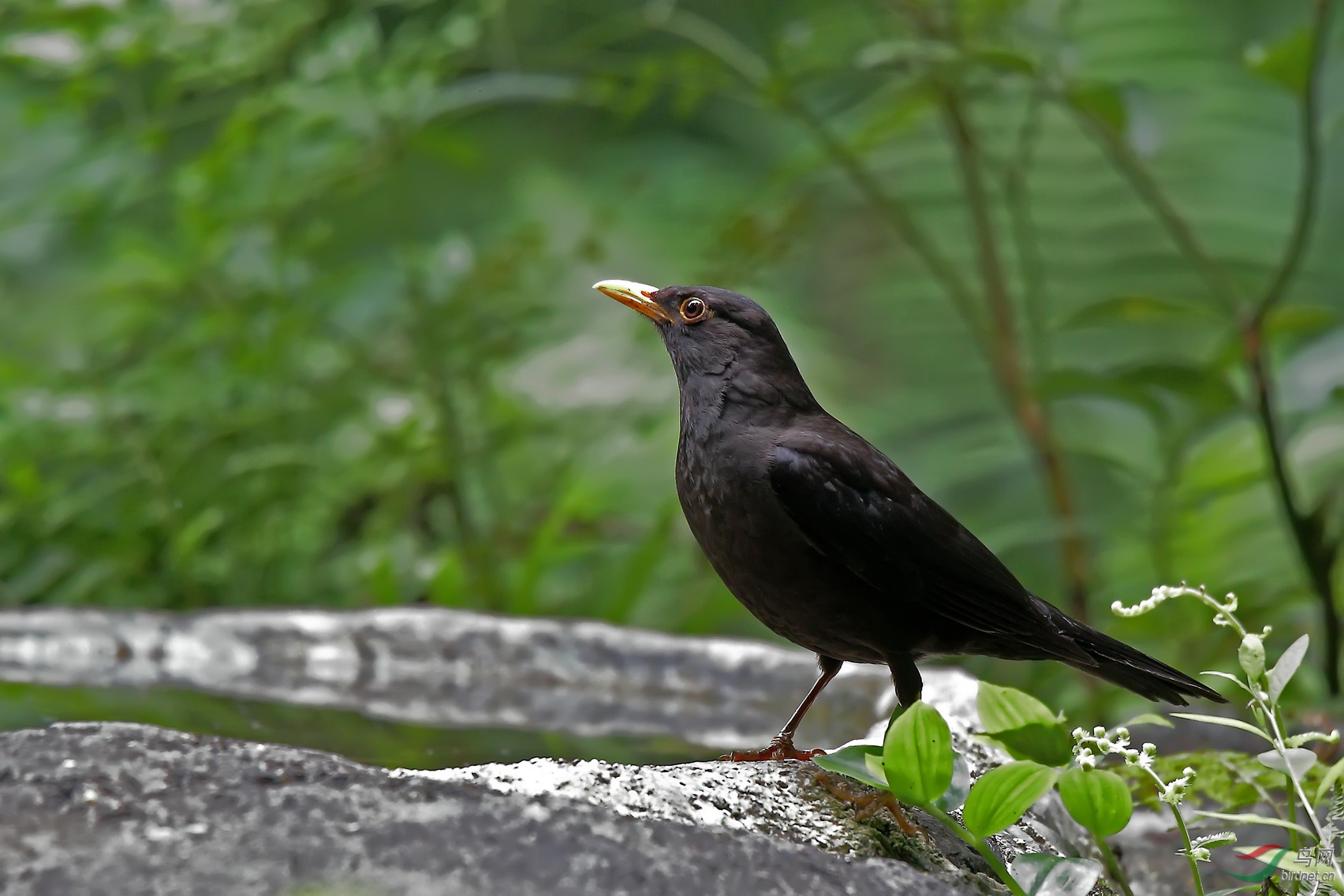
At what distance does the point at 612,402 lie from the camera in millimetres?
4996

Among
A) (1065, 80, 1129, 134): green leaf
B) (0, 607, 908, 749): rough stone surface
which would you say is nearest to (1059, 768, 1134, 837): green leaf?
(0, 607, 908, 749): rough stone surface

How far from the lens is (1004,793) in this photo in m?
1.46

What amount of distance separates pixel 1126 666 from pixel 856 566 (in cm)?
51

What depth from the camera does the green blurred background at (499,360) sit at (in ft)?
12.4

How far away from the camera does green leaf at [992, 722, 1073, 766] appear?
1494mm

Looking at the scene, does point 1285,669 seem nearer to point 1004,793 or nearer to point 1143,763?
point 1143,763

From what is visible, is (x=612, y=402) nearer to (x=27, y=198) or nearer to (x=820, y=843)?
(x=27, y=198)

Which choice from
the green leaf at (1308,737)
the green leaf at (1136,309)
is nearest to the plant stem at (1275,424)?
the green leaf at (1136,309)

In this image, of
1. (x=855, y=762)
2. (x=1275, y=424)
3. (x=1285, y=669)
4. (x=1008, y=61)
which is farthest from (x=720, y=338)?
(x=1275, y=424)

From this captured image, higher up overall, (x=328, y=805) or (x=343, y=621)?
(x=328, y=805)

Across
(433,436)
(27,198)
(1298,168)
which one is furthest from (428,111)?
(1298,168)

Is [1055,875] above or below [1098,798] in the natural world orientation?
below

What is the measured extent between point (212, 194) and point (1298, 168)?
5.69 m

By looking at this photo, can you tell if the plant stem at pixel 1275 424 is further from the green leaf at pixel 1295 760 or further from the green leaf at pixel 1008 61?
the green leaf at pixel 1295 760
